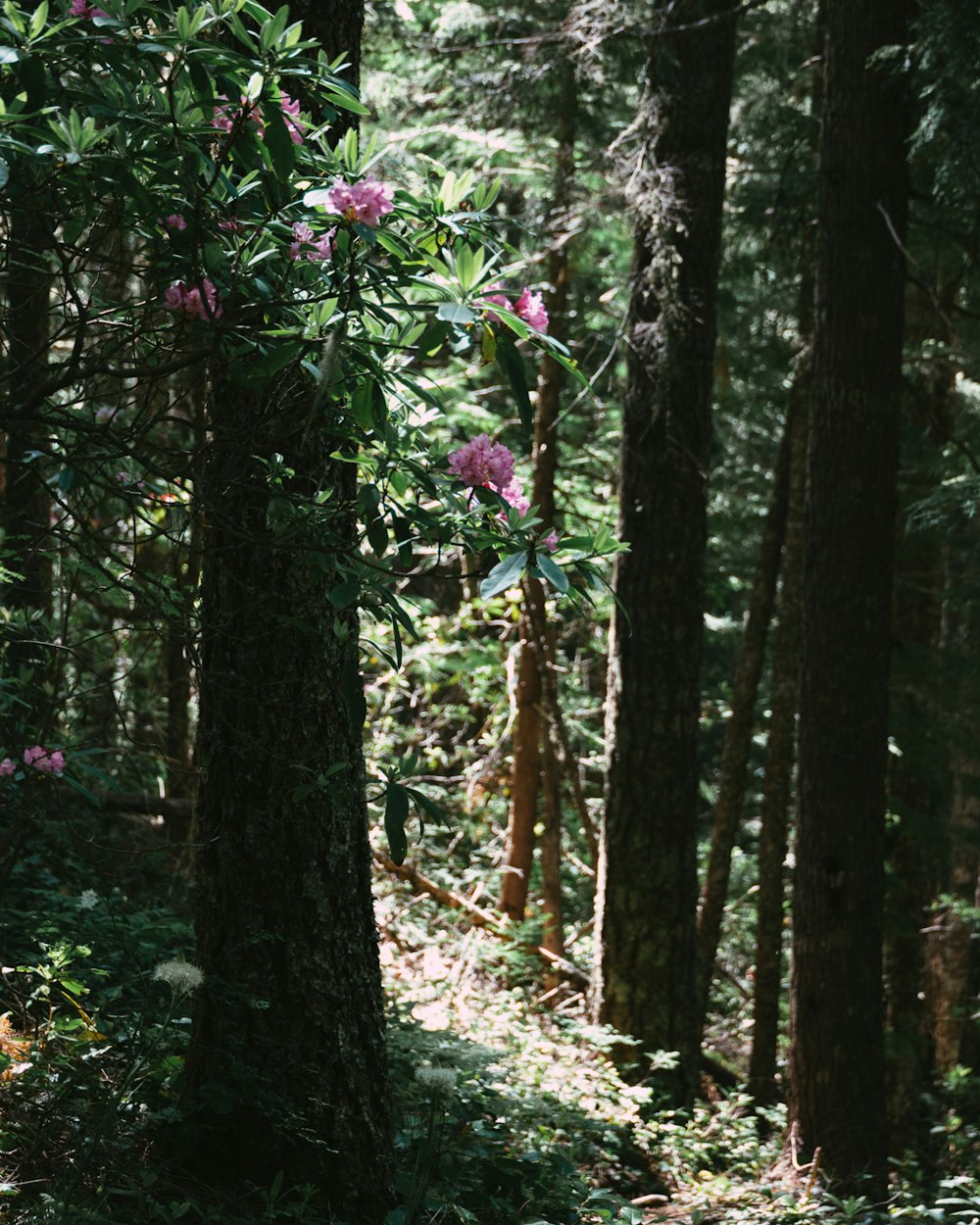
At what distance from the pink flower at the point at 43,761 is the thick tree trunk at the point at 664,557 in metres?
3.87

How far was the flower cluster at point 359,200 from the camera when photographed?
2.27 m

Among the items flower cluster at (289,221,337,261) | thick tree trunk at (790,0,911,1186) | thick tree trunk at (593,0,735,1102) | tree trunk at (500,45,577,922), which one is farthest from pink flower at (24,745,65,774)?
tree trunk at (500,45,577,922)

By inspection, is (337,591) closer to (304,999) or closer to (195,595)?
(195,595)

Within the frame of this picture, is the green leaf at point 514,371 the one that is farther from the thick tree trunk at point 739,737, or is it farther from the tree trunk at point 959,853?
the tree trunk at point 959,853

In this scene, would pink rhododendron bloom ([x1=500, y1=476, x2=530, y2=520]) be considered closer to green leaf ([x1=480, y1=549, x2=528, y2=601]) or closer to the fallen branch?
green leaf ([x1=480, y1=549, x2=528, y2=601])

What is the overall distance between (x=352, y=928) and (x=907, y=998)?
29.2ft

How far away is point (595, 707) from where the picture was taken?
456 inches

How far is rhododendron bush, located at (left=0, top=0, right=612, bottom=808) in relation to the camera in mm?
2213

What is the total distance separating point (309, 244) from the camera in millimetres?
2467

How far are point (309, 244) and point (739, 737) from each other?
8.66 m

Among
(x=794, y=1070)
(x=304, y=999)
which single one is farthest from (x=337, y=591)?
(x=794, y=1070)

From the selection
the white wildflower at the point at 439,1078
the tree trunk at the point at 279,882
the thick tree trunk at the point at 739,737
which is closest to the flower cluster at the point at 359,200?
the tree trunk at the point at 279,882

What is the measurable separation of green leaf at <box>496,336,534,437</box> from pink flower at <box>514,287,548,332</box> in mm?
63

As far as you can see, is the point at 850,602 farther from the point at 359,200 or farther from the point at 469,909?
the point at 359,200
